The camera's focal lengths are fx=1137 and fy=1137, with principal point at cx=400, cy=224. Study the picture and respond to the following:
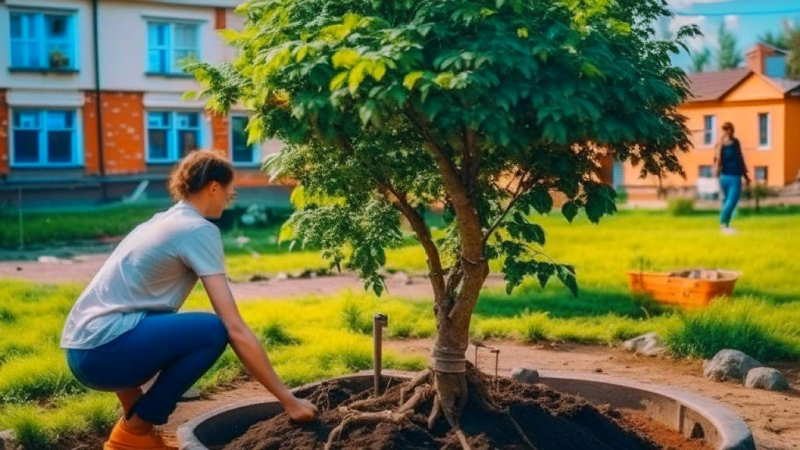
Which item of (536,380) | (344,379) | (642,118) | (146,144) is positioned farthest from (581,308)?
(146,144)

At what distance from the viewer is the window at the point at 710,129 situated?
4744 centimetres

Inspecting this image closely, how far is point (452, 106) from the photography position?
4.10 metres

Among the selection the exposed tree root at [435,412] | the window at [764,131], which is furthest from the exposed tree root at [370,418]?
the window at [764,131]

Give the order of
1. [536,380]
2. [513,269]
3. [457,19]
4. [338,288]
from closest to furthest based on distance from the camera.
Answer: [457,19] < [513,269] < [536,380] < [338,288]

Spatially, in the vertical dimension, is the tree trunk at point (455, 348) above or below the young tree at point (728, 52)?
below

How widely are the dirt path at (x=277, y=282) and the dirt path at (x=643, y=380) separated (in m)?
3.53

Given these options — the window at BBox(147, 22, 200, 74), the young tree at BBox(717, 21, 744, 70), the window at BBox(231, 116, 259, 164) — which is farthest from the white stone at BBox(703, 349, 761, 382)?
the young tree at BBox(717, 21, 744, 70)

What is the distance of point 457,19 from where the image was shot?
4285 millimetres

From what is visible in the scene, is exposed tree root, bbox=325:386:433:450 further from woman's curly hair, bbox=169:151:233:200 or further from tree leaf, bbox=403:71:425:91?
tree leaf, bbox=403:71:425:91

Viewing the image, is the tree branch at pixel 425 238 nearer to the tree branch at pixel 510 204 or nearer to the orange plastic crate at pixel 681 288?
the tree branch at pixel 510 204

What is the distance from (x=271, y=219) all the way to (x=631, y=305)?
1783 cm

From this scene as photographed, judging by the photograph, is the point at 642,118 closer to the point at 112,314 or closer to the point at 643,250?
the point at 112,314

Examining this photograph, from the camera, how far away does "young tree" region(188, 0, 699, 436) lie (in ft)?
13.4

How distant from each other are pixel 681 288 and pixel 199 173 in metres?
6.84
